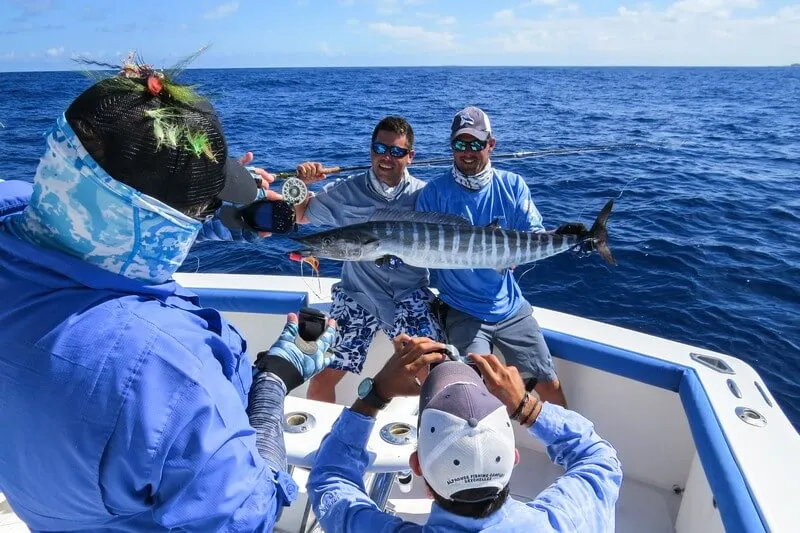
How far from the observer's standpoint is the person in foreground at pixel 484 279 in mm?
3191

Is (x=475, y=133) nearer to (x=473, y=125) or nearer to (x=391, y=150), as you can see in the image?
(x=473, y=125)

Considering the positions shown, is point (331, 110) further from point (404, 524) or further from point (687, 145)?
point (404, 524)

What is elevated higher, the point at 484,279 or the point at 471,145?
the point at 471,145

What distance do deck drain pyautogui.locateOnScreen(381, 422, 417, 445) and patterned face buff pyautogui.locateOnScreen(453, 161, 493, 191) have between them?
1826 millimetres

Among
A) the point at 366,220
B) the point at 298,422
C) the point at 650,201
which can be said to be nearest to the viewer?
the point at 298,422

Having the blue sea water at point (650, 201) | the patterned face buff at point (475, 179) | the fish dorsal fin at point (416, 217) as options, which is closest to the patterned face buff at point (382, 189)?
the fish dorsal fin at point (416, 217)

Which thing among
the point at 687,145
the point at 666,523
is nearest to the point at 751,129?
the point at 687,145

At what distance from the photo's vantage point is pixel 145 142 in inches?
39.7

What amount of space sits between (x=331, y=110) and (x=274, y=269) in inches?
734

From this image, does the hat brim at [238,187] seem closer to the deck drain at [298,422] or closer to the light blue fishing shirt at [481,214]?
→ the deck drain at [298,422]

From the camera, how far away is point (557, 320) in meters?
3.50

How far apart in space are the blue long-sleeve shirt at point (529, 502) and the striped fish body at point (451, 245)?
162 centimetres

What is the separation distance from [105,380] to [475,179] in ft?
9.38

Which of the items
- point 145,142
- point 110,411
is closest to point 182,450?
point 110,411
